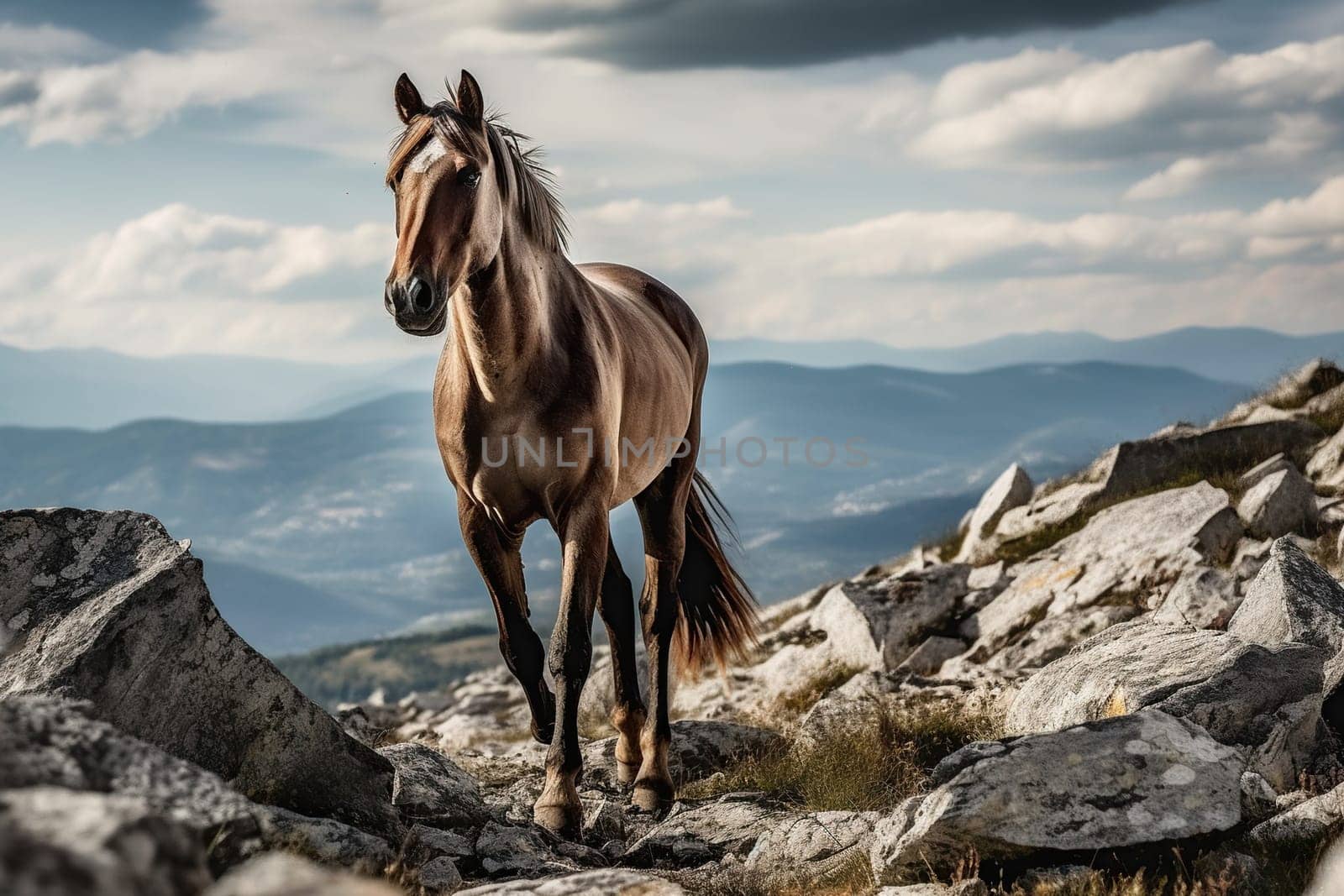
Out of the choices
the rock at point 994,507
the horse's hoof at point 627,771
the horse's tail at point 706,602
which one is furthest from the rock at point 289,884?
the rock at point 994,507

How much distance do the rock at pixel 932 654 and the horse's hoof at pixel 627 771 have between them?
4487mm

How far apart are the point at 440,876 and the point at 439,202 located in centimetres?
342

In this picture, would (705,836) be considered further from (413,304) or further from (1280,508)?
(1280,508)

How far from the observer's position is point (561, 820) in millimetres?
6988

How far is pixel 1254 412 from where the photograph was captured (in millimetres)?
17625

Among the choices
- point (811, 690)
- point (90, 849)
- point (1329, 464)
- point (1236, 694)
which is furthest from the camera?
point (1329, 464)

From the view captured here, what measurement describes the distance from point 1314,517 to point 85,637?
11.9 meters

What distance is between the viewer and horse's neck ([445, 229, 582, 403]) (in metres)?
6.62

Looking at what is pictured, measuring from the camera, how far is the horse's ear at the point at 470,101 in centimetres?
634

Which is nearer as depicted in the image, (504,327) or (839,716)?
(504,327)

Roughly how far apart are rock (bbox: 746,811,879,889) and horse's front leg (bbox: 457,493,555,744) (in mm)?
1903

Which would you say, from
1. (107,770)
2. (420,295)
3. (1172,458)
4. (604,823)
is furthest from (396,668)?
(107,770)

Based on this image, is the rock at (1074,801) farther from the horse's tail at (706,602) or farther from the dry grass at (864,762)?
the horse's tail at (706,602)

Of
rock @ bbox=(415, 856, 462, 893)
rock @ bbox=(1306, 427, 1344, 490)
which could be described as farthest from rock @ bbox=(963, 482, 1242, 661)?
rock @ bbox=(415, 856, 462, 893)
